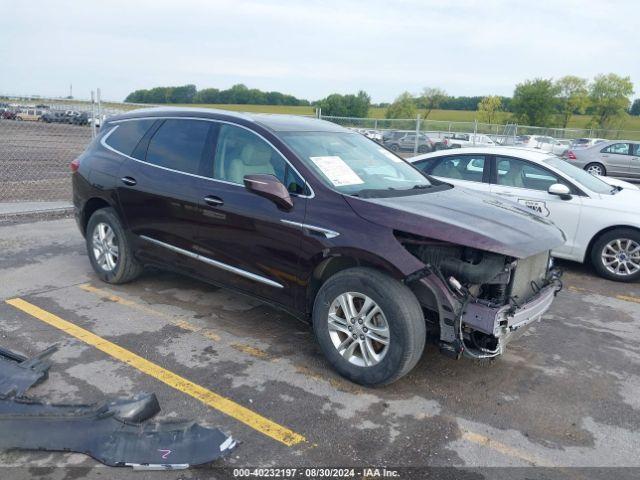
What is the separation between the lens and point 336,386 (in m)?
3.78

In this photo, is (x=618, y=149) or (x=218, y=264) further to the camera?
(x=618, y=149)

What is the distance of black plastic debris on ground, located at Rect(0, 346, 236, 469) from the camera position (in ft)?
9.38

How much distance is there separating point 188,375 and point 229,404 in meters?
0.52

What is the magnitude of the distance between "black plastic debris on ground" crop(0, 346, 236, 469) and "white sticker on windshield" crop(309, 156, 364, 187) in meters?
1.96

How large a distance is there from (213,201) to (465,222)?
2.01 meters

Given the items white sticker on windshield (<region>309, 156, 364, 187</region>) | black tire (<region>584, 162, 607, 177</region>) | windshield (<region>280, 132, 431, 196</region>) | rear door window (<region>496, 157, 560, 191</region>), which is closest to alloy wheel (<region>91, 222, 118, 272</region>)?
windshield (<region>280, 132, 431, 196</region>)

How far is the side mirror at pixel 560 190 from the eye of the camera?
6.61m

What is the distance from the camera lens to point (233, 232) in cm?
433

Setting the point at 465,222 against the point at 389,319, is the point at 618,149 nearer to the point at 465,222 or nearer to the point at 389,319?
the point at 465,222

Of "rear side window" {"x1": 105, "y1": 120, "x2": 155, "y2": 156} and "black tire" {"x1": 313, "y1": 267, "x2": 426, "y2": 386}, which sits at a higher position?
"rear side window" {"x1": 105, "y1": 120, "x2": 155, "y2": 156}

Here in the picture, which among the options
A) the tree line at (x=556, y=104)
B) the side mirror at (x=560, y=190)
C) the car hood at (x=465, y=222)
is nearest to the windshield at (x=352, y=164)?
the car hood at (x=465, y=222)

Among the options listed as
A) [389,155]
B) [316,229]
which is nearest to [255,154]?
[316,229]

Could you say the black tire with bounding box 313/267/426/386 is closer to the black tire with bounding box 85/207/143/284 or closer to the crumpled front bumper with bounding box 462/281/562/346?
the crumpled front bumper with bounding box 462/281/562/346

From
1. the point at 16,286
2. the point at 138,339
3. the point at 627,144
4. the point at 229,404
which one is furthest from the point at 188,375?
the point at 627,144
